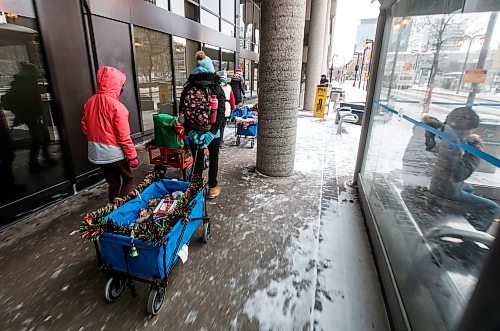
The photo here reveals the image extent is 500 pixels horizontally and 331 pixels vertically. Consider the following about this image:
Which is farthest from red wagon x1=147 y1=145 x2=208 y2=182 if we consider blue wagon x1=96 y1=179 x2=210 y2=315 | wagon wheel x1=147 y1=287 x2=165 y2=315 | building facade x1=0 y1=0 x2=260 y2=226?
wagon wheel x1=147 y1=287 x2=165 y2=315

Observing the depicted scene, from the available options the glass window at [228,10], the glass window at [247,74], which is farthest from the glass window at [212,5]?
the glass window at [247,74]

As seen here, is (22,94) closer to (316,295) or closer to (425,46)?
(316,295)

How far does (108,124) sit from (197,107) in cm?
103

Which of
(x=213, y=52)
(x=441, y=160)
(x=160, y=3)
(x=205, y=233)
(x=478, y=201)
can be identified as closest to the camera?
(x=478, y=201)

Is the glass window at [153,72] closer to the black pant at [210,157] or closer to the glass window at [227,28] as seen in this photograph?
the black pant at [210,157]

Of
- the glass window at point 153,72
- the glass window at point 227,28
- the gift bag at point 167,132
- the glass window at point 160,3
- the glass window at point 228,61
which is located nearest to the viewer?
the gift bag at point 167,132

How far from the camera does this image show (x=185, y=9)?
7.55m

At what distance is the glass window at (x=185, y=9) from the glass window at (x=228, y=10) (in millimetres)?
2420

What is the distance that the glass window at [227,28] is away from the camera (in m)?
10.5

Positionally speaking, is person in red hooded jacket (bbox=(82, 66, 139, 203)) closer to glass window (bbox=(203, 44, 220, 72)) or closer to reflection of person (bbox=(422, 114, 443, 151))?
reflection of person (bbox=(422, 114, 443, 151))

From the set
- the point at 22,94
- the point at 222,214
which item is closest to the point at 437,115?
the point at 222,214

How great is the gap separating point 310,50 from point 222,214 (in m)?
12.6

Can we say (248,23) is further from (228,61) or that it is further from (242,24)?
(228,61)

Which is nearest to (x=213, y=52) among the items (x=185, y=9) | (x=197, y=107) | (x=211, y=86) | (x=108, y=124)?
(x=185, y=9)
